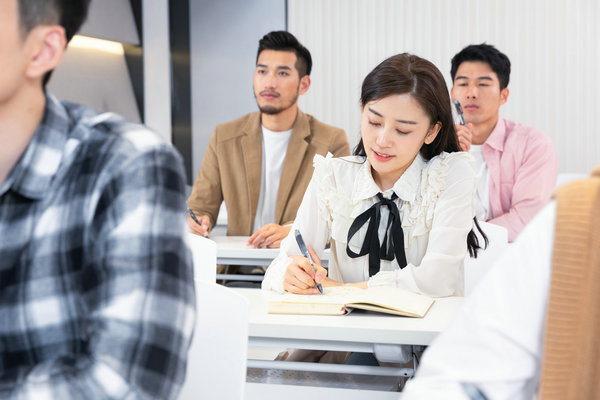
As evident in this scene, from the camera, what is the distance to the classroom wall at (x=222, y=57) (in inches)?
209

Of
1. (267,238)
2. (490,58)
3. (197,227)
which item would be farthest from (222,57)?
(267,238)

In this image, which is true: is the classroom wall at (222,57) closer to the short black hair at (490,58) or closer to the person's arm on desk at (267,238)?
the short black hair at (490,58)

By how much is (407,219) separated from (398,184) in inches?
4.2

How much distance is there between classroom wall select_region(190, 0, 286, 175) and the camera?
5.32 m

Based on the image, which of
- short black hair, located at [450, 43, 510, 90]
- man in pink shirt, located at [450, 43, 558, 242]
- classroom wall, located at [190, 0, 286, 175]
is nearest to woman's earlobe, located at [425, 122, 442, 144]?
man in pink shirt, located at [450, 43, 558, 242]

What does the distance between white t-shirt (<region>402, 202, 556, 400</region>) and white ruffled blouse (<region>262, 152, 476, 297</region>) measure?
110 centimetres

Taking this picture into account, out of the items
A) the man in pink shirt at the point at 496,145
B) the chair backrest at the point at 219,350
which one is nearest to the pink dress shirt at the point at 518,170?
the man in pink shirt at the point at 496,145

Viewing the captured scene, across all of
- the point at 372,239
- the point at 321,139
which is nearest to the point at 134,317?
the point at 372,239

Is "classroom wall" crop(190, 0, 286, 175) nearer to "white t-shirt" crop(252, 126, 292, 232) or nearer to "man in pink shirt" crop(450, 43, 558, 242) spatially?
"white t-shirt" crop(252, 126, 292, 232)

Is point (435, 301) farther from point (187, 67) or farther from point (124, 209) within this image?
point (187, 67)

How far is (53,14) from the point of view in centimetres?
79

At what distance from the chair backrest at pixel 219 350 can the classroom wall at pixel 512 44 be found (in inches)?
171

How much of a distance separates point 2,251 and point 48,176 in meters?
0.10

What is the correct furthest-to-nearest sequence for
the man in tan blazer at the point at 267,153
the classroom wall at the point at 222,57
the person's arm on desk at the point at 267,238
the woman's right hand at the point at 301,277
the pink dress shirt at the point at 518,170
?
the classroom wall at the point at 222,57
the man in tan blazer at the point at 267,153
the pink dress shirt at the point at 518,170
the person's arm on desk at the point at 267,238
the woman's right hand at the point at 301,277
